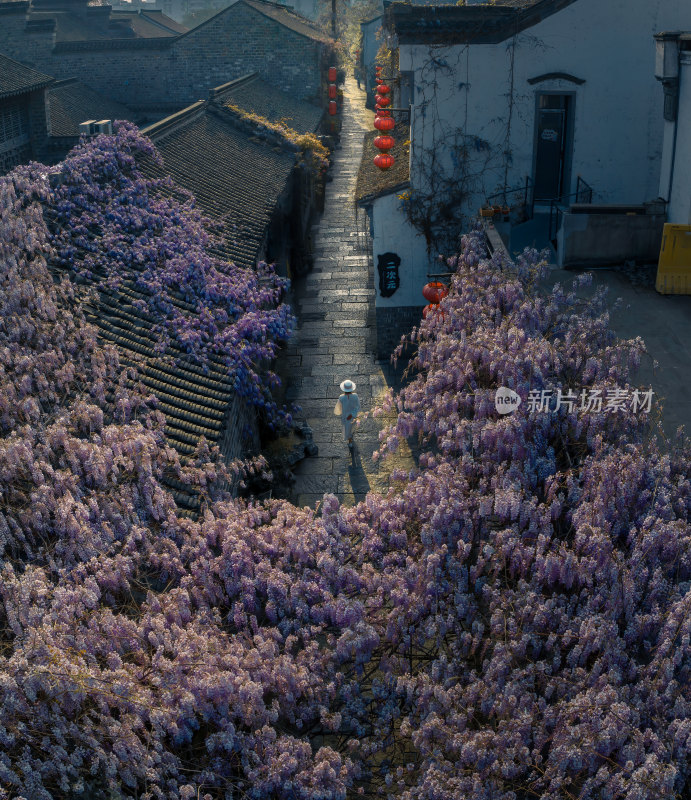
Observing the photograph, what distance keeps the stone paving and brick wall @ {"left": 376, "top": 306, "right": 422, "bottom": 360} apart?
2.56ft

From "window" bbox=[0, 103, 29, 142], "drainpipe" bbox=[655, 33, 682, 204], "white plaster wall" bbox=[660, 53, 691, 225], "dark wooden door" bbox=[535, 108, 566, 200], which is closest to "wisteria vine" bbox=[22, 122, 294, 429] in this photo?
"dark wooden door" bbox=[535, 108, 566, 200]

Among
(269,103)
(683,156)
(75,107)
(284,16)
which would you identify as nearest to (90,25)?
(284,16)

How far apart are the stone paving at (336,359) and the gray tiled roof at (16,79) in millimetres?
11789

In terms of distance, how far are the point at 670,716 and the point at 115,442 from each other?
7.11 metres

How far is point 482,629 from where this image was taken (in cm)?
736

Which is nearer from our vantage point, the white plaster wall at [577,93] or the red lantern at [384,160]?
the white plaster wall at [577,93]

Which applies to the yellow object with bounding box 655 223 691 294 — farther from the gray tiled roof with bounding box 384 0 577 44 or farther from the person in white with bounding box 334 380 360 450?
the gray tiled roof with bounding box 384 0 577 44

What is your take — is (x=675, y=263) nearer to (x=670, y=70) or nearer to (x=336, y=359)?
(x=670, y=70)

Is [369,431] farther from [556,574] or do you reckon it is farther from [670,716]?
[670,716]

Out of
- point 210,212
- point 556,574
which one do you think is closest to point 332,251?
point 210,212

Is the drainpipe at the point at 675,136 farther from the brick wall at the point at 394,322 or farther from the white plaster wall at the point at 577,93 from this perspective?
the brick wall at the point at 394,322

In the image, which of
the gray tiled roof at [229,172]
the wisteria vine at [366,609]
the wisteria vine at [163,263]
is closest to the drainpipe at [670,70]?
the wisteria vine at [366,609]

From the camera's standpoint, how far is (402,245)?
69.8 ft

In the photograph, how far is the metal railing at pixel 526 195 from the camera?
65.5 ft
